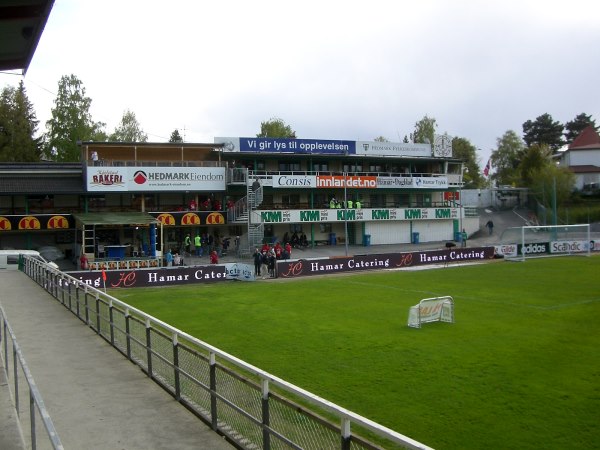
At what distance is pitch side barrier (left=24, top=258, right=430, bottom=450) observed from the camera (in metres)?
6.00

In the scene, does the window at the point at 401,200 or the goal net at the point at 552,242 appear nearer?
the goal net at the point at 552,242

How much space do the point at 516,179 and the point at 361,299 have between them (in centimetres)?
7242

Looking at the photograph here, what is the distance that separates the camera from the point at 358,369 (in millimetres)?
13352

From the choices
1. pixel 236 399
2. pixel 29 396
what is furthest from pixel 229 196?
pixel 29 396

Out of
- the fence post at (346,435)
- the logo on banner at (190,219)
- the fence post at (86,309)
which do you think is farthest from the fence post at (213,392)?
the logo on banner at (190,219)

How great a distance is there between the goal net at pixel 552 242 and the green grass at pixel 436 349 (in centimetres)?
1837

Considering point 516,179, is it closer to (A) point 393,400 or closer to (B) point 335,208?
(B) point 335,208

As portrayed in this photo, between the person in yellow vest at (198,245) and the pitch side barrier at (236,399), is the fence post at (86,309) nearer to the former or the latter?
the pitch side barrier at (236,399)

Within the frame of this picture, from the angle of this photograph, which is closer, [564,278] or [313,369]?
[313,369]

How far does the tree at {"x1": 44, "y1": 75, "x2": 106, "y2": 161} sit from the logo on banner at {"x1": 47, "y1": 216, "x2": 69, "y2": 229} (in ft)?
78.3

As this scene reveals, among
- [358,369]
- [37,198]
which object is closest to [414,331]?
[358,369]

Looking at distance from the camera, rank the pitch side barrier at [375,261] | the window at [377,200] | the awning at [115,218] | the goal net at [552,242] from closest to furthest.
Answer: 1. the pitch side barrier at [375,261]
2. the awning at [115,218]
3. the goal net at [552,242]
4. the window at [377,200]

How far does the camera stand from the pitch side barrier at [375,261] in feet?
125

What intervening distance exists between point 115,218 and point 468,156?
73.7 meters
